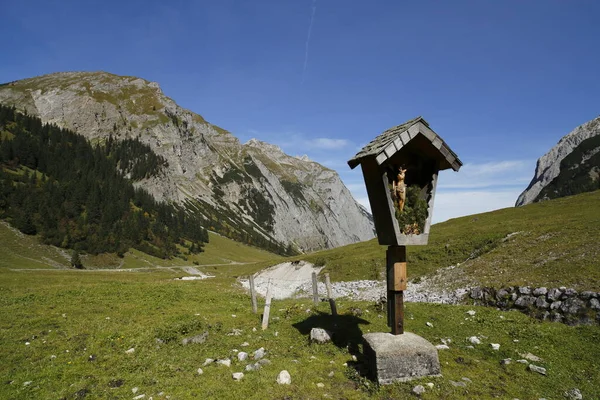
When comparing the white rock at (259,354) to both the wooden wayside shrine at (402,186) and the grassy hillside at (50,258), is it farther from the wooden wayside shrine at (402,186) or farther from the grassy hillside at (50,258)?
the grassy hillside at (50,258)

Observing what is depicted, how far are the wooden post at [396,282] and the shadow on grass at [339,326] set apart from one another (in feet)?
6.96

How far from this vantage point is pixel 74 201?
126312 millimetres

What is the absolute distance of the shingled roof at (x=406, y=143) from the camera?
999cm

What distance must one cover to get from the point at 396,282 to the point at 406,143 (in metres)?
4.64

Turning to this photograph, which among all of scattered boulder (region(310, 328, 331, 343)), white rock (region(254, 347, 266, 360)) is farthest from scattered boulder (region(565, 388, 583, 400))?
white rock (region(254, 347, 266, 360))

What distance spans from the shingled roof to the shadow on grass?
6.78 m

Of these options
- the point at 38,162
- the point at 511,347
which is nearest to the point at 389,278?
the point at 511,347

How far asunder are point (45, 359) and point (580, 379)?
17.9 meters

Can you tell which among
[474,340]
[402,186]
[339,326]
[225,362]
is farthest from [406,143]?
[225,362]

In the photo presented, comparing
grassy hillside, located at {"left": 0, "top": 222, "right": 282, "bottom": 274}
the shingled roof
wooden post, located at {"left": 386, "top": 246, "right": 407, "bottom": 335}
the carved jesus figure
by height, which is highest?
the shingled roof

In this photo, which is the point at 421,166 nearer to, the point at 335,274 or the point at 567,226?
the point at 567,226

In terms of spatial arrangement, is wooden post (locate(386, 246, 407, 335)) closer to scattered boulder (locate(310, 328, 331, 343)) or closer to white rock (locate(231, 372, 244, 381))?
scattered boulder (locate(310, 328, 331, 343))

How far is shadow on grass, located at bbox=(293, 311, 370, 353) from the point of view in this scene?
Answer: 12289mm

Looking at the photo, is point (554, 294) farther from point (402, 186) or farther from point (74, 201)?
Result: point (74, 201)
